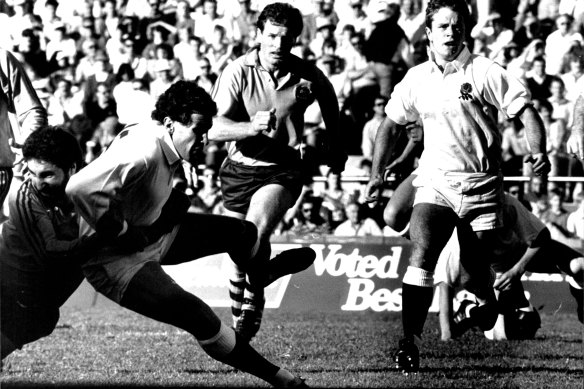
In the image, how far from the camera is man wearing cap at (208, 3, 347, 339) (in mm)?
8922

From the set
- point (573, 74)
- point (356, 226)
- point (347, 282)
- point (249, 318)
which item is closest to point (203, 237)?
point (249, 318)

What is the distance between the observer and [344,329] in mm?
11883

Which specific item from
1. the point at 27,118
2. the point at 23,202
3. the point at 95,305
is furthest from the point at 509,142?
the point at 23,202

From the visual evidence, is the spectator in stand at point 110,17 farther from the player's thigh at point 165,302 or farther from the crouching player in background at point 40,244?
the player's thigh at point 165,302

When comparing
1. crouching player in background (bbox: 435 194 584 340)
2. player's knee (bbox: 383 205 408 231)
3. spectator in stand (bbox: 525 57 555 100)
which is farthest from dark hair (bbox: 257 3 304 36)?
spectator in stand (bbox: 525 57 555 100)

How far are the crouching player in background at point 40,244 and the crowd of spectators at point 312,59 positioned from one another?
22.4ft

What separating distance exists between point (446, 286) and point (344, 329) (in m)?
1.52

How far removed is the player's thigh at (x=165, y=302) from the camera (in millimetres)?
6555

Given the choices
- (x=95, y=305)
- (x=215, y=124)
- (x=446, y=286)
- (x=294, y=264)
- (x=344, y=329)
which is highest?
(x=215, y=124)

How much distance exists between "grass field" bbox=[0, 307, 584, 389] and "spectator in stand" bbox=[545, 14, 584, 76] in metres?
4.58

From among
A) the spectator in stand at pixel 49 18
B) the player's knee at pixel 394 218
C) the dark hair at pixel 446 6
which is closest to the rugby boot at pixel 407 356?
the player's knee at pixel 394 218

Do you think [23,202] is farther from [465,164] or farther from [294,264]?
[465,164]

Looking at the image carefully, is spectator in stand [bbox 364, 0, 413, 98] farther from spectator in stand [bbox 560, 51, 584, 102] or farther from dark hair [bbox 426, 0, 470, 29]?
dark hair [bbox 426, 0, 470, 29]

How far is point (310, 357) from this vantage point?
30.9 ft
